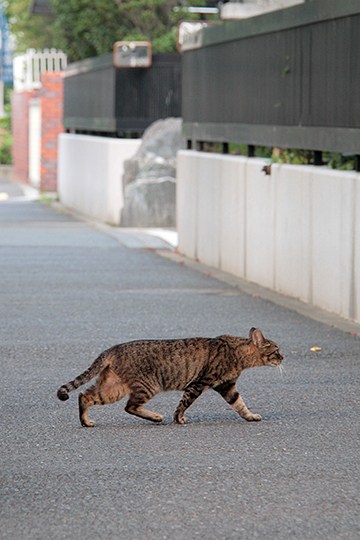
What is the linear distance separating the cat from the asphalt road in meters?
0.15

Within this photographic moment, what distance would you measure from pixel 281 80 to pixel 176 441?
9140mm

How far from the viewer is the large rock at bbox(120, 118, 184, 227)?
89.2ft

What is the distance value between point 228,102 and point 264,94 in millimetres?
1814

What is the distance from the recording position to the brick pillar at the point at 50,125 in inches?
1722

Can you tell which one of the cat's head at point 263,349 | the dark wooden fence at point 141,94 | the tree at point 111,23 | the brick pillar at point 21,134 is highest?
the tree at point 111,23

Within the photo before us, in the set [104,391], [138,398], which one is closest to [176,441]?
[138,398]

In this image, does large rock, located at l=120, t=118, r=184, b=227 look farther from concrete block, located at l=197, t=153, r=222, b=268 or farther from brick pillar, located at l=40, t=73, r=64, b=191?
brick pillar, located at l=40, t=73, r=64, b=191

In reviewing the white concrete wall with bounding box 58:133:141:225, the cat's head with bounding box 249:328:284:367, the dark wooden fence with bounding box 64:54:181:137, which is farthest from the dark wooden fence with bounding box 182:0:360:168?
the dark wooden fence with bounding box 64:54:181:137

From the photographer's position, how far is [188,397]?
8656 mm

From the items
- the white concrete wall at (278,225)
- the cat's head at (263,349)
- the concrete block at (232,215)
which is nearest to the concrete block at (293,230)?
the white concrete wall at (278,225)

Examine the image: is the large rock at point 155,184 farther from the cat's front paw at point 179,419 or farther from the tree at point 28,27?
A: the tree at point 28,27

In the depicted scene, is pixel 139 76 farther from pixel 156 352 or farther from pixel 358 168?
pixel 156 352

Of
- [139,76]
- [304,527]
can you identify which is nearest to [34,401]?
[304,527]

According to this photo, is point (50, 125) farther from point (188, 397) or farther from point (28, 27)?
point (188, 397)
